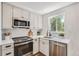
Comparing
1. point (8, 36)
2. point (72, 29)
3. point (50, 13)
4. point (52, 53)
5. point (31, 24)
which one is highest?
point (50, 13)

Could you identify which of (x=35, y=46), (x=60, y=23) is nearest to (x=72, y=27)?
(x=60, y=23)

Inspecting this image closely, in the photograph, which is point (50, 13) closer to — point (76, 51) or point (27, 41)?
point (27, 41)

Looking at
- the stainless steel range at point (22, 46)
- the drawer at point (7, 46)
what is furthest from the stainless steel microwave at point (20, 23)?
the drawer at point (7, 46)

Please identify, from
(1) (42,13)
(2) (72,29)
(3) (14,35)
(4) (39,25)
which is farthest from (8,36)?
(2) (72,29)

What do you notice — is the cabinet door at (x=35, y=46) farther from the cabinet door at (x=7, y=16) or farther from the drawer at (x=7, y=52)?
the cabinet door at (x=7, y=16)

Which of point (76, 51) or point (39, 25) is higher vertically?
point (39, 25)

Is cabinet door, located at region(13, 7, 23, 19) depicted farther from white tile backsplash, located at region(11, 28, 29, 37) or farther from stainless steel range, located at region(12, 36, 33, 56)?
stainless steel range, located at region(12, 36, 33, 56)

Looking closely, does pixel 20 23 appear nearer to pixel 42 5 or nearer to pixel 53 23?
pixel 42 5

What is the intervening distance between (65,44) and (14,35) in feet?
A: 4.19

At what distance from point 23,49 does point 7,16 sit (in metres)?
0.85

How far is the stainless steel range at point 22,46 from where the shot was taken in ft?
5.25

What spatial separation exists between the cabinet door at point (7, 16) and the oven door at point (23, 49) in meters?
0.54

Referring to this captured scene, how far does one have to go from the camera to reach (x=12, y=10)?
167cm

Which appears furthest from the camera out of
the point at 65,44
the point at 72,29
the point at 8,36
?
the point at 8,36
